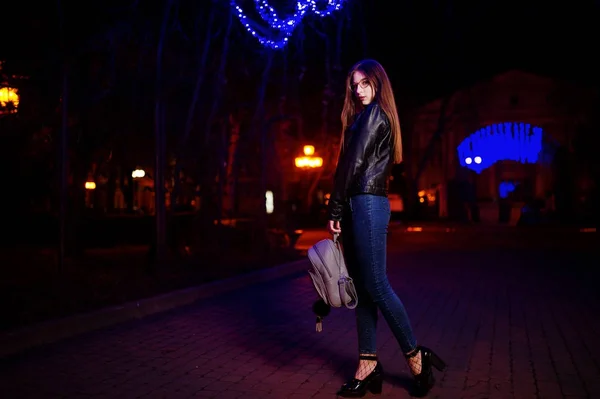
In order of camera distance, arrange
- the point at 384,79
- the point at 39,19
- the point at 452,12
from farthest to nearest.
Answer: the point at 452,12
the point at 39,19
the point at 384,79

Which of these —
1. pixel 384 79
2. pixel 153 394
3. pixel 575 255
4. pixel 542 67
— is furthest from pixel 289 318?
pixel 542 67

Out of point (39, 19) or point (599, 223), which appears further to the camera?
point (599, 223)

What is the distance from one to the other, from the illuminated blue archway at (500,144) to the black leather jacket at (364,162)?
37.4m

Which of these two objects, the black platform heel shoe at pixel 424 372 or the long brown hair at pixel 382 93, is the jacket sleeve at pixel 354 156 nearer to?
the long brown hair at pixel 382 93

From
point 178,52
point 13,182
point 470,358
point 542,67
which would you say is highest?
Answer: point 542,67

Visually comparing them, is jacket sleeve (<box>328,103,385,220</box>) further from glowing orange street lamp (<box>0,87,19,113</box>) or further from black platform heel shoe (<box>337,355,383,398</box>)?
glowing orange street lamp (<box>0,87,19,113</box>)

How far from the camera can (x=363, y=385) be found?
466cm

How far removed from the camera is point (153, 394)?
4898 mm

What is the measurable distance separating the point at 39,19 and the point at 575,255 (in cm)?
1303

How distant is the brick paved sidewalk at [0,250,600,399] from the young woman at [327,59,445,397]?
31 cm

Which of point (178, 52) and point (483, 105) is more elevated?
point (483, 105)

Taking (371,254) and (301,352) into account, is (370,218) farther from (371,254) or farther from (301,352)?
(301,352)

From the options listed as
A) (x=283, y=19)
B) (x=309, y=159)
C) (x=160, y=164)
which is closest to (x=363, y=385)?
(x=160, y=164)

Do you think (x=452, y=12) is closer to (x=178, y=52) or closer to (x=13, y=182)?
(x=178, y=52)
